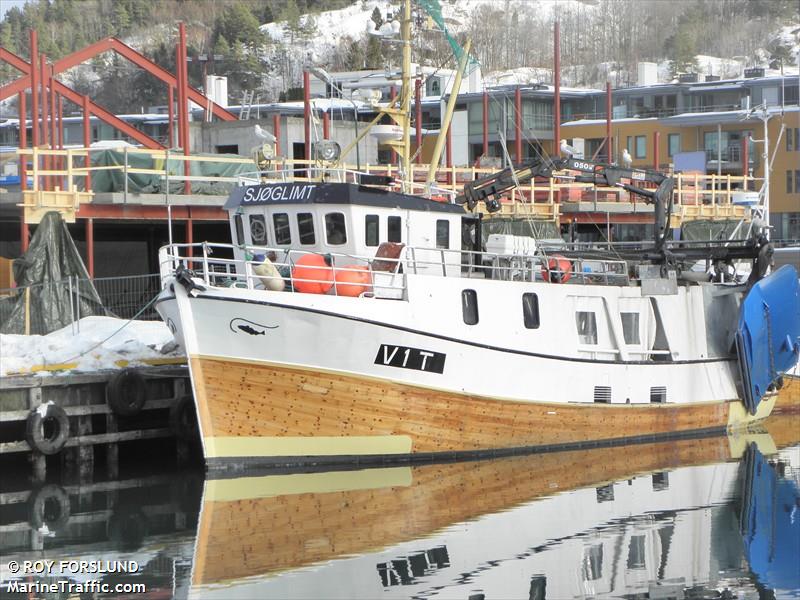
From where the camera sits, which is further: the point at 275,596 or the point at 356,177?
the point at 356,177

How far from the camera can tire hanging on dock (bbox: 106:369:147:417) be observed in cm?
2245

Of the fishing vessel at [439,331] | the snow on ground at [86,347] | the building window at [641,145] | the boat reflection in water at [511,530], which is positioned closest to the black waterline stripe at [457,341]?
the fishing vessel at [439,331]

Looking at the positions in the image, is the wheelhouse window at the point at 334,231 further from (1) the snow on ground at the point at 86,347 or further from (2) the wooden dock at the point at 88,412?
(1) the snow on ground at the point at 86,347

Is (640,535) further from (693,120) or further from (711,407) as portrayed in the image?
(693,120)

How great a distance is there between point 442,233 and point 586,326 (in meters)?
2.94

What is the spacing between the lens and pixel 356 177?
23094 millimetres

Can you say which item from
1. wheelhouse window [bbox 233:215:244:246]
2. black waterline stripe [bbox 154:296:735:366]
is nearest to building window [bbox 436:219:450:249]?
black waterline stripe [bbox 154:296:735:366]

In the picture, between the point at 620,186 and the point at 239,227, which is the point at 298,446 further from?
the point at 620,186

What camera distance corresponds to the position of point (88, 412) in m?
22.3

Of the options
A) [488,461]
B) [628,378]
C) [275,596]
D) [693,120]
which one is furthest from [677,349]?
[693,120]

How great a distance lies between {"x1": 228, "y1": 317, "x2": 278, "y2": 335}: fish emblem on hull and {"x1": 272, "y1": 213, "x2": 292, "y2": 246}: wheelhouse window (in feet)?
9.30

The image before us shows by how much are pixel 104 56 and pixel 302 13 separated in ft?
68.9

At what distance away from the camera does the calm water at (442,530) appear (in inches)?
593

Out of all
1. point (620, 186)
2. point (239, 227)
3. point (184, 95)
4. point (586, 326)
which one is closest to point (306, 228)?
point (239, 227)
